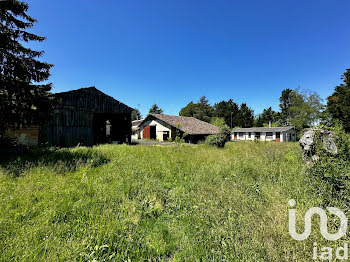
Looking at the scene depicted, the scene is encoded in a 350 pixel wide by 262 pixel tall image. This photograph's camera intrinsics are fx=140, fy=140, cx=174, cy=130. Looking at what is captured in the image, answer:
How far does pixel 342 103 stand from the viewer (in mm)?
21438

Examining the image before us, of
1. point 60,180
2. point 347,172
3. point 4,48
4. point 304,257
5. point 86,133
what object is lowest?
point 304,257

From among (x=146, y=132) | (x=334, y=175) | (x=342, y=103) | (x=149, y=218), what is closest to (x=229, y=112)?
(x=342, y=103)

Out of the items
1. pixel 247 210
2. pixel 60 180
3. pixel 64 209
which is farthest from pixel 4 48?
pixel 247 210

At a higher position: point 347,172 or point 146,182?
point 347,172

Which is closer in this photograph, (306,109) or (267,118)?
(306,109)

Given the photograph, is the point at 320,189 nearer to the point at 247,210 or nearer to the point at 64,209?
the point at 247,210

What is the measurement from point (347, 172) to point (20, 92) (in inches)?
516

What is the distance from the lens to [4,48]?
691cm

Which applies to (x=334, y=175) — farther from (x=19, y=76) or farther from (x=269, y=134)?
(x=269, y=134)

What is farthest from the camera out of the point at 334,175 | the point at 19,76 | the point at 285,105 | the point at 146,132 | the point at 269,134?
the point at 285,105

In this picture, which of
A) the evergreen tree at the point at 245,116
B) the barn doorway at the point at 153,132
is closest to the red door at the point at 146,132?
the barn doorway at the point at 153,132

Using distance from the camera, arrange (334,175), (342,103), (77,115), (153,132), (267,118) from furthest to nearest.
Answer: (267,118)
(153,132)
(342,103)
(77,115)
(334,175)

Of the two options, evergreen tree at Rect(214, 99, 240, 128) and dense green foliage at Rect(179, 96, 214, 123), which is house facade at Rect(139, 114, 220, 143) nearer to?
dense green foliage at Rect(179, 96, 214, 123)

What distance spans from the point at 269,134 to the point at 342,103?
16.4 m
